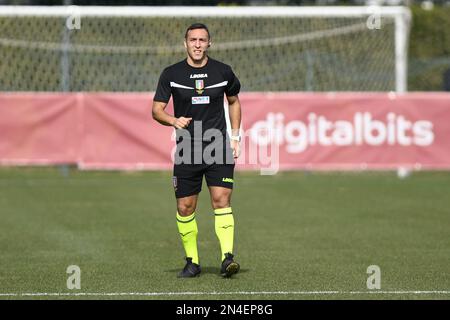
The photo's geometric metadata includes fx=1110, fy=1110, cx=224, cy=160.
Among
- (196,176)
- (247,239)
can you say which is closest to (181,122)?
(196,176)

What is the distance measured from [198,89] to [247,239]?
3473mm

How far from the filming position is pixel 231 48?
23.8 meters

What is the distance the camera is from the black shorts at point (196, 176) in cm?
995

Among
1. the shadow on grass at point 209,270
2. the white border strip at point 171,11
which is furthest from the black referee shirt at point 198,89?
the white border strip at point 171,11

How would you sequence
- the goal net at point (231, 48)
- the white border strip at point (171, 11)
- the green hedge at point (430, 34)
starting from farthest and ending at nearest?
1. the green hedge at point (430, 34)
2. the goal net at point (231, 48)
3. the white border strip at point (171, 11)

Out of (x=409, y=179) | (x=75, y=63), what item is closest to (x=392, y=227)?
(x=409, y=179)

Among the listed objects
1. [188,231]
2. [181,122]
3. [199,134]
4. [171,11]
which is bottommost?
[188,231]

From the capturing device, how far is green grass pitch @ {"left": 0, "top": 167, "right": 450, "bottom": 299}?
30.5 ft

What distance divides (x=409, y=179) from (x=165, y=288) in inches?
543

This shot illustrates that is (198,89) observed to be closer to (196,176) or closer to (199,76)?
(199,76)

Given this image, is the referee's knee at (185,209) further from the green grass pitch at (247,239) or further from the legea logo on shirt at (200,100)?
the legea logo on shirt at (200,100)

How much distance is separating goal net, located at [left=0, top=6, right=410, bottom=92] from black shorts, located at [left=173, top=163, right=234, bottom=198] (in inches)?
502
